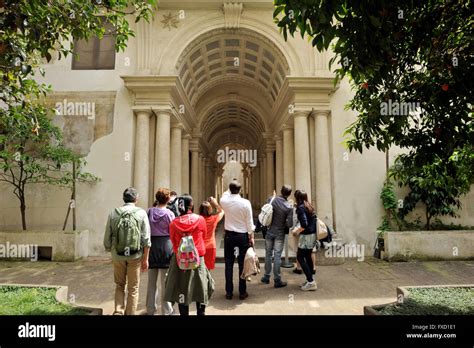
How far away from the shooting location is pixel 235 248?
5629 mm

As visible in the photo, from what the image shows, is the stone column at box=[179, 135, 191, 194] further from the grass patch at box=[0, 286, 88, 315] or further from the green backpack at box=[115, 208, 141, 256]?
the green backpack at box=[115, 208, 141, 256]

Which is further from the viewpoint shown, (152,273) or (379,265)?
(379,265)

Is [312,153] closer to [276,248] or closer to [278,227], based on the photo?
[278,227]

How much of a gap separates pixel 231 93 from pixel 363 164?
32.4ft

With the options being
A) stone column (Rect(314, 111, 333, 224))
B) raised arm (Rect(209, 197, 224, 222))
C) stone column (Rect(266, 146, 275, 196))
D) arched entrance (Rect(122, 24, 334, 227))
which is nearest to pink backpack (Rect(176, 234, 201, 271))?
raised arm (Rect(209, 197, 224, 222))

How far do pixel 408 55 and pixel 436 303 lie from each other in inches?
138

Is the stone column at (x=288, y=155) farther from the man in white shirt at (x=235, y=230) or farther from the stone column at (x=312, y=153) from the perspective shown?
the man in white shirt at (x=235, y=230)

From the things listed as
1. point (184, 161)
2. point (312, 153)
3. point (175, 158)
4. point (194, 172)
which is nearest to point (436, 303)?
point (312, 153)

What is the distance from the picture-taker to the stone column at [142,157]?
10.1 metres

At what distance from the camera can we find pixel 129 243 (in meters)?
4.16

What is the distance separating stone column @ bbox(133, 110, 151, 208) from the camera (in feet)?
33.2

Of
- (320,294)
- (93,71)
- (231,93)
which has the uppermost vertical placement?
→ (231,93)
